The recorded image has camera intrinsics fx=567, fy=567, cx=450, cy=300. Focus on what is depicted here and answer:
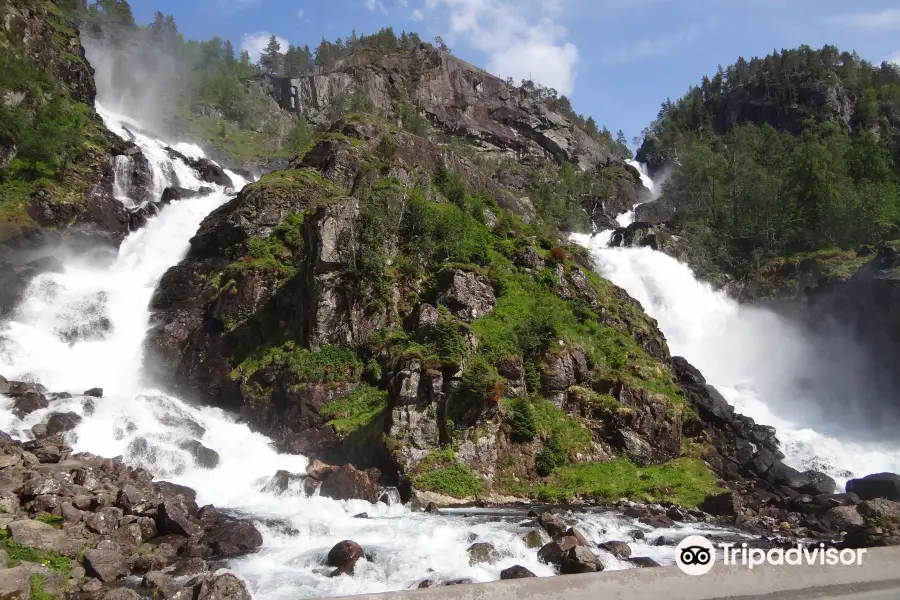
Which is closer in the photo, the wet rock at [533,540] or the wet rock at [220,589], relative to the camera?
the wet rock at [220,589]

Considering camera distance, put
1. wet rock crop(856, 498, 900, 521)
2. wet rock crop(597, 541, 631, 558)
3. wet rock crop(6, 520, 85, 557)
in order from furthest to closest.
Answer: wet rock crop(856, 498, 900, 521) → wet rock crop(597, 541, 631, 558) → wet rock crop(6, 520, 85, 557)

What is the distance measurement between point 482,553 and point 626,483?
11.1 m

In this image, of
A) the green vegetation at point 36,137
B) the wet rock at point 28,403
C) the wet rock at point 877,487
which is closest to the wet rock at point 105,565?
the wet rock at point 28,403

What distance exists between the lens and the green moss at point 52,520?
48.1 feet

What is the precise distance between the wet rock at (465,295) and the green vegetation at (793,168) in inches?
1309

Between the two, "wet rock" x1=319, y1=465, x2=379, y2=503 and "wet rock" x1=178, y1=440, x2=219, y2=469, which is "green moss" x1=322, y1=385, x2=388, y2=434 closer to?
"wet rock" x1=319, y1=465, x2=379, y2=503

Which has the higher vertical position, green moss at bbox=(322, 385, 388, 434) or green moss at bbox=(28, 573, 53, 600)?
green moss at bbox=(322, 385, 388, 434)

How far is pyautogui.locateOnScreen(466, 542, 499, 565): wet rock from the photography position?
50.3ft

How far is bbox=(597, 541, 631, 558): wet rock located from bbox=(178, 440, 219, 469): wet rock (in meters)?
16.3

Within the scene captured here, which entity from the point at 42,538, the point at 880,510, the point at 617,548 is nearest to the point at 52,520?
the point at 42,538

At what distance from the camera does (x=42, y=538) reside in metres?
13.4

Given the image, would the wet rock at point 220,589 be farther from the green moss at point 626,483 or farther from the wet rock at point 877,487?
the wet rock at point 877,487

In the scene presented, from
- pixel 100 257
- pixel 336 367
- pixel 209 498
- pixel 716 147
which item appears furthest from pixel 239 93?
pixel 209 498

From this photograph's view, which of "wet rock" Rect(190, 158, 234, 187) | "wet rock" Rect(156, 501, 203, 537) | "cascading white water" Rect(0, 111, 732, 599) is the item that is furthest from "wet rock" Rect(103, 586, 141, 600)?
"wet rock" Rect(190, 158, 234, 187)
